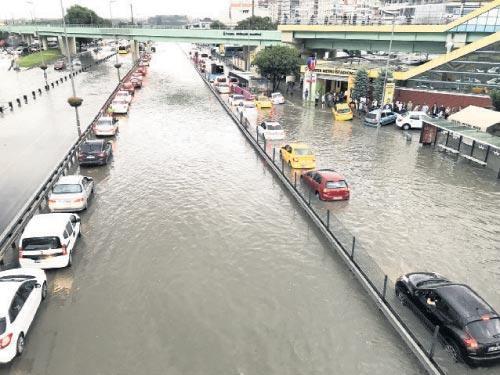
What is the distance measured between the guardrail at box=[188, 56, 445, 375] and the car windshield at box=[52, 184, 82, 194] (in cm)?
1020

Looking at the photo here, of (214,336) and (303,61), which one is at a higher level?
(303,61)

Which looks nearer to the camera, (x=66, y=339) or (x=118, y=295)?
(x=66, y=339)

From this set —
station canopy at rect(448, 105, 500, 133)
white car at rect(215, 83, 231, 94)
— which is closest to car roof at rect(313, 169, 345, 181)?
station canopy at rect(448, 105, 500, 133)

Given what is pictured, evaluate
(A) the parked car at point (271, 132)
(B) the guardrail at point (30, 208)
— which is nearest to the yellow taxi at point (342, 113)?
(A) the parked car at point (271, 132)

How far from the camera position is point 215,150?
2934 cm

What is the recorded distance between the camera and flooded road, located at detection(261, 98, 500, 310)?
15133 mm

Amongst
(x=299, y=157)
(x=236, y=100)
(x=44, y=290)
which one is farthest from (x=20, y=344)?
(x=236, y=100)

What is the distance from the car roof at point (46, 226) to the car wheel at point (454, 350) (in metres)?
12.1

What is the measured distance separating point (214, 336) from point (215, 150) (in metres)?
19.2

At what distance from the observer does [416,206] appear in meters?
20.1

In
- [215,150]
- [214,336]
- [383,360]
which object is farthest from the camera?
[215,150]

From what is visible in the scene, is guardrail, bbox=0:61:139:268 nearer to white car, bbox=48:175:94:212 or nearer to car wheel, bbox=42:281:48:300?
white car, bbox=48:175:94:212

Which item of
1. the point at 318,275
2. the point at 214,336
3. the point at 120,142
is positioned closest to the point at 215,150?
the point at 120,142

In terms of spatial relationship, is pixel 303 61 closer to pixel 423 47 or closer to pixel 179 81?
pixel 423 47
